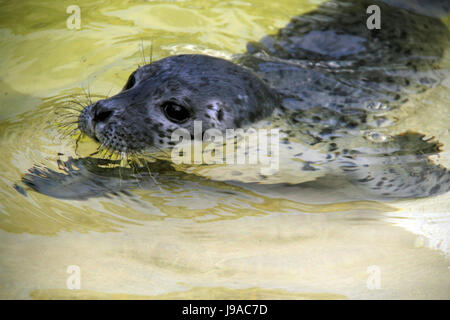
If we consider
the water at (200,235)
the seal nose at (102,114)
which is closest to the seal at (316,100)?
the seal nose at (102,114)

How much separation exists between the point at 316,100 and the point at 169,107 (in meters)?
1.28

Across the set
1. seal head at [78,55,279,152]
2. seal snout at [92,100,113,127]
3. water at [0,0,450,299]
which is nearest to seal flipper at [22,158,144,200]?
water at [0,0,450,299]

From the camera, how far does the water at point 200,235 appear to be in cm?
205

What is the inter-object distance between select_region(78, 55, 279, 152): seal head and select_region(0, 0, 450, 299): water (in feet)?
1.10

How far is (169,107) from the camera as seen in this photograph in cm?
284

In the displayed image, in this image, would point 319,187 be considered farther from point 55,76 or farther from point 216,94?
point 55,76

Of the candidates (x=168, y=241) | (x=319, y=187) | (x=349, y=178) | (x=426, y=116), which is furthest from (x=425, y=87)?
(x=168, y=241)

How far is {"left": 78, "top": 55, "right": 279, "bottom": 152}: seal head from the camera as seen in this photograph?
2.80 m

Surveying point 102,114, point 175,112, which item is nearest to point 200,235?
point 175,112

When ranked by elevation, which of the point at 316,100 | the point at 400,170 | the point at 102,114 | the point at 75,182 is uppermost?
the point at 316,100

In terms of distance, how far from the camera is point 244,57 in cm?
423

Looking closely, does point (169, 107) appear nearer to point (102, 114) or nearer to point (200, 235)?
point (102, 114)

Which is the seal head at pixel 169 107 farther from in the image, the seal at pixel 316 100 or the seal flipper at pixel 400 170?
the seal flipper at pixel 400 170

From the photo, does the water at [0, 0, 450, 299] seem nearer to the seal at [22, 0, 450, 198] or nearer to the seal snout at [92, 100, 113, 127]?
the seal at [22, 0, 450, 198]
